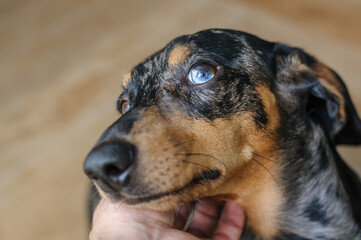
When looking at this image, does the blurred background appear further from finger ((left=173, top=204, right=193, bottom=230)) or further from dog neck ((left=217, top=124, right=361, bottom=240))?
dog neck ((left=217, top=124, right=361, bottom=240))

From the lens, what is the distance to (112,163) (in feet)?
5.57

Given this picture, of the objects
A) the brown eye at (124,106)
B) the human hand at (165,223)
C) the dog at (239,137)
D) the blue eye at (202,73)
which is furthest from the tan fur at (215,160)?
the brown eye at (124,106)

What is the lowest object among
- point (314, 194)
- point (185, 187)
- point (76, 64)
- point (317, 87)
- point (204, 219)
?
point (204, 219)

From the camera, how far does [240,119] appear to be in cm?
208

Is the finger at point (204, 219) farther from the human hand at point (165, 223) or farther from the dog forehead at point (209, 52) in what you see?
the dog forehead at point (209, 52)

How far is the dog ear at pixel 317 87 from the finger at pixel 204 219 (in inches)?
29.6

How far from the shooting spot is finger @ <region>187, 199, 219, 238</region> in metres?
2.41

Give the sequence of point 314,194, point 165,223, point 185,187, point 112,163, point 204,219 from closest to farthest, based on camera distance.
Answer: point 112,163 → point 185,187 → point 165,223 → point 314,194 → point 204,219

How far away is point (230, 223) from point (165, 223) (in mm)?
407

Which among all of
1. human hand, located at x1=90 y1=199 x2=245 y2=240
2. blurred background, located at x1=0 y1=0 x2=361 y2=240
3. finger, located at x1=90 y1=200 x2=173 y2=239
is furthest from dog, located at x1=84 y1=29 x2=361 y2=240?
blurred background, located at x1=0 y1=0 x2=361 y2=240

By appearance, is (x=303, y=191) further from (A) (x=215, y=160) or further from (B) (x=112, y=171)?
(B) (x=112, y=171)

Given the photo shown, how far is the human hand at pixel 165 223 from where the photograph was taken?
202cm

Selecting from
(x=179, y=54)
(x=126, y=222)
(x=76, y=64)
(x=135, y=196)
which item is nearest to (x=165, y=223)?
(x=126, y=222)

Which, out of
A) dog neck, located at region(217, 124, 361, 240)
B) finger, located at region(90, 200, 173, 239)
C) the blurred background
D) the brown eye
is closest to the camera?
finger, located at region(90, 200, 173, 239)
